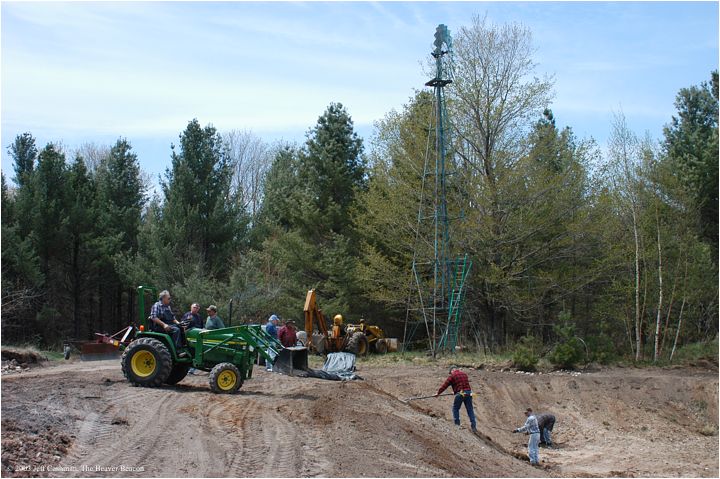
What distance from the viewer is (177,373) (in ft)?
46.0

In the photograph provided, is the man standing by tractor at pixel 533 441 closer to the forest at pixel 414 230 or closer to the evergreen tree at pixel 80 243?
the forest at pixel 414 230

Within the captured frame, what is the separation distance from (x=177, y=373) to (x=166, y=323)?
111 cm

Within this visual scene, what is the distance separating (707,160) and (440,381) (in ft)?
64.2

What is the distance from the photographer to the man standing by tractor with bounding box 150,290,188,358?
1339 centimetres

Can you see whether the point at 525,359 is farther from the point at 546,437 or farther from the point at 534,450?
the point at 534,450

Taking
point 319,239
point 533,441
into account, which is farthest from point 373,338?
point 533,441

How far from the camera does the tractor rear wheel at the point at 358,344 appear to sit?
81.0 ft

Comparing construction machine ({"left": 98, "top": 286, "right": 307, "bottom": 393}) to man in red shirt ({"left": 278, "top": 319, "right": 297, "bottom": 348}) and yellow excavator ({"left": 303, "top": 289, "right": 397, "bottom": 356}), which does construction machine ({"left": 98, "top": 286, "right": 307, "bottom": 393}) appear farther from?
yellow excavator ({"left": 303, "top": 289, "right": 397, "bottom": 356})

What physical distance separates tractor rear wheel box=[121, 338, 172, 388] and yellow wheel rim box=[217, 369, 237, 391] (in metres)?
0.96

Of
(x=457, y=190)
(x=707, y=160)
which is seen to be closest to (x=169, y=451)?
(x=457, y=190)

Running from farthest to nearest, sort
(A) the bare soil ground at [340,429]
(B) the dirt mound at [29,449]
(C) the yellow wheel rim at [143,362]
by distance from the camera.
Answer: (C) the yellow wheel rim at [143,362], (A) the bare soil ground at [340,429], (B) the dirt mound at [29,449]

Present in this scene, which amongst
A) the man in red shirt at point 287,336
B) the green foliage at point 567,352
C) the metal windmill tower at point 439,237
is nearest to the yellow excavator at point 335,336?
the metal windmill tower at point 439,237

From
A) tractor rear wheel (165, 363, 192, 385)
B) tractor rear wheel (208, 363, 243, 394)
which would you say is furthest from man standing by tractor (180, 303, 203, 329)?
tractor rear wheel (208, 363, 243, 394)

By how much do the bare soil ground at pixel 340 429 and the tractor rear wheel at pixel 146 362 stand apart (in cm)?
26
